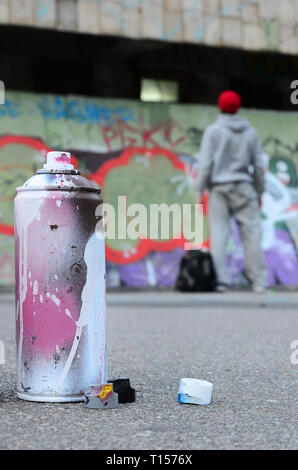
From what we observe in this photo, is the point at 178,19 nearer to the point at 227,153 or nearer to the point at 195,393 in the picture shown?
the point at 227,153

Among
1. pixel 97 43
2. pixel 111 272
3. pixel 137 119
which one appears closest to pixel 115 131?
pixel 137 119

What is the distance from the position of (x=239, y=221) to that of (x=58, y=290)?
6.55 meters

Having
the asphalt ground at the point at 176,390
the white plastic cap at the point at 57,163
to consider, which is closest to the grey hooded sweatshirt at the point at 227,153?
the asphalt ground at the point at 176,390

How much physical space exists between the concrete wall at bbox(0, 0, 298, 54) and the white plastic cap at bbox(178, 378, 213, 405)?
28.6 ft

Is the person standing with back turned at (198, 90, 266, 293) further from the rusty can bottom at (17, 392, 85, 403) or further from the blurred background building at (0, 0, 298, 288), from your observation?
the rusty can bottom at (17, 392, 85, 403)

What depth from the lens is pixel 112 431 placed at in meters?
2.90

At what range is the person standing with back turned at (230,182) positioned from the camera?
9.62 metres

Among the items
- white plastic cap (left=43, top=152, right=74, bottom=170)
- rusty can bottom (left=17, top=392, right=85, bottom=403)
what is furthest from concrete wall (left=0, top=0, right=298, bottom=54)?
rusty can bottom (left=17, top=392, right=85, bottom=403)

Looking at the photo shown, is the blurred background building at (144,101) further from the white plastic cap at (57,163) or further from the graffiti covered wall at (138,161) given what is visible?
the white plastic cap at (57,163)

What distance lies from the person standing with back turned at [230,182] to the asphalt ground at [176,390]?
1.96 m

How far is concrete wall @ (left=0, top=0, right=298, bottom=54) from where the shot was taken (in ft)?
37.6

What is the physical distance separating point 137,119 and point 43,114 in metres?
1.44
